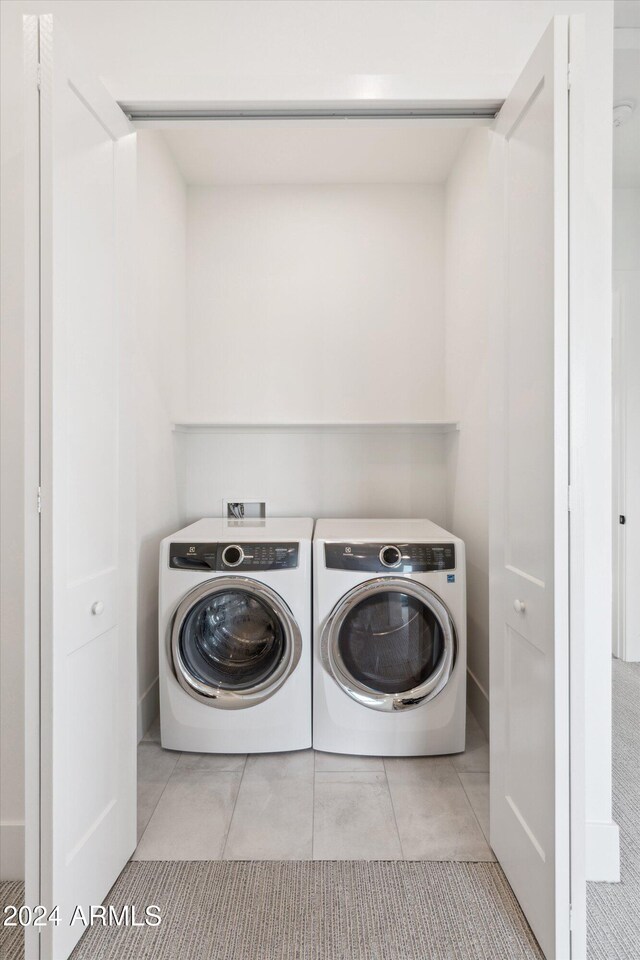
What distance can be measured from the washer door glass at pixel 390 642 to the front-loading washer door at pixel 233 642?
0.23 m

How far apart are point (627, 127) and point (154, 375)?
8.68 ft

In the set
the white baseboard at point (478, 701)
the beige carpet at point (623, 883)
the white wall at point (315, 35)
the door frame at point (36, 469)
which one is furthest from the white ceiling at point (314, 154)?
the beige carpet at point (623, 883)

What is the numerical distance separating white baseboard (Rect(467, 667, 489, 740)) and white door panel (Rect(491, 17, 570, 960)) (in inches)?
30.8

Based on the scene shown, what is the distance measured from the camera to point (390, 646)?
2258 mm

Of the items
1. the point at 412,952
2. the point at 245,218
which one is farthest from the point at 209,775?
the point at 245,218

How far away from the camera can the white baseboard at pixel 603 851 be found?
1.59 m

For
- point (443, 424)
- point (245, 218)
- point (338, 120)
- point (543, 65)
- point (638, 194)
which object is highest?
point (638, 194)

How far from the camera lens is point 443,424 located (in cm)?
295

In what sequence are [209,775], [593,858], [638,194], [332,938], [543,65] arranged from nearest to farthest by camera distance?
[543,65]
[332,938]
[593,858]
[209,775]
[638,194]

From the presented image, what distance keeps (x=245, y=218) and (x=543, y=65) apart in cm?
215

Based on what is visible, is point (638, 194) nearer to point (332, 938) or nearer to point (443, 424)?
point (443, 424)

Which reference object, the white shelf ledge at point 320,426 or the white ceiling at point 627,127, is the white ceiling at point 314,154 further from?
the white shelf ledge at point 320,426
